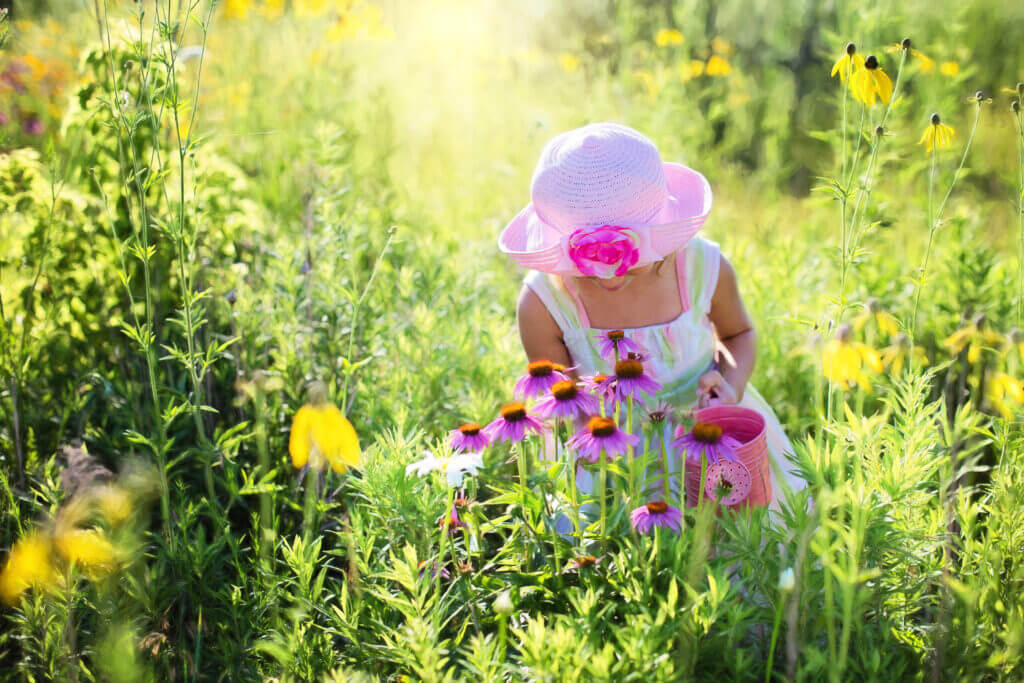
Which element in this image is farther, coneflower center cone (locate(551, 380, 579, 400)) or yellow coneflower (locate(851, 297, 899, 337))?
coneflower center cone (locate(551, 380, 579, 400))

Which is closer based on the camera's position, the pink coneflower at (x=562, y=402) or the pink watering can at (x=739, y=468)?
the pink coneflower at (x=562, y=402)

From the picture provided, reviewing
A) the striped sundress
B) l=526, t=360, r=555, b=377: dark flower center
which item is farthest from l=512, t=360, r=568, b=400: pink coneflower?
the striped sundress

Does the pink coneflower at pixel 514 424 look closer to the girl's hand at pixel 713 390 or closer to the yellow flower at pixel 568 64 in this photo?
the girl's hand at pixel 713 390

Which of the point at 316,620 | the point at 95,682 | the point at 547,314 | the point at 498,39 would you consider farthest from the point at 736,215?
the point at 95,682

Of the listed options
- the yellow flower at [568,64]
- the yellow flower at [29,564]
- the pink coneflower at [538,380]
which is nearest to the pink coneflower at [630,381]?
the pink coneflower at [538,380]

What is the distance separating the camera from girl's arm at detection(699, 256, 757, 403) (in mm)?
1925

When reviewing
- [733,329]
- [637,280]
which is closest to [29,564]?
[637,280]

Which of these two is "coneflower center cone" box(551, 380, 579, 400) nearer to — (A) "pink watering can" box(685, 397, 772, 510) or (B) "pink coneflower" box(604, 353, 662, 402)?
(B) "pink coneflower" box(604, 353, 662, 402)

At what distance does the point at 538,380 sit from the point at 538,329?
623 mm

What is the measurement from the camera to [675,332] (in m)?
1.90

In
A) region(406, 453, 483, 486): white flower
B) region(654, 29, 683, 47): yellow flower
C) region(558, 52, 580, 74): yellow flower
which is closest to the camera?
region(406, 453, 483, 486): white flower

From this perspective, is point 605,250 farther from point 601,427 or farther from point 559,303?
point 601,427

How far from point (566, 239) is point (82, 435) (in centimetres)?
132

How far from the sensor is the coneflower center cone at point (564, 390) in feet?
3.92
